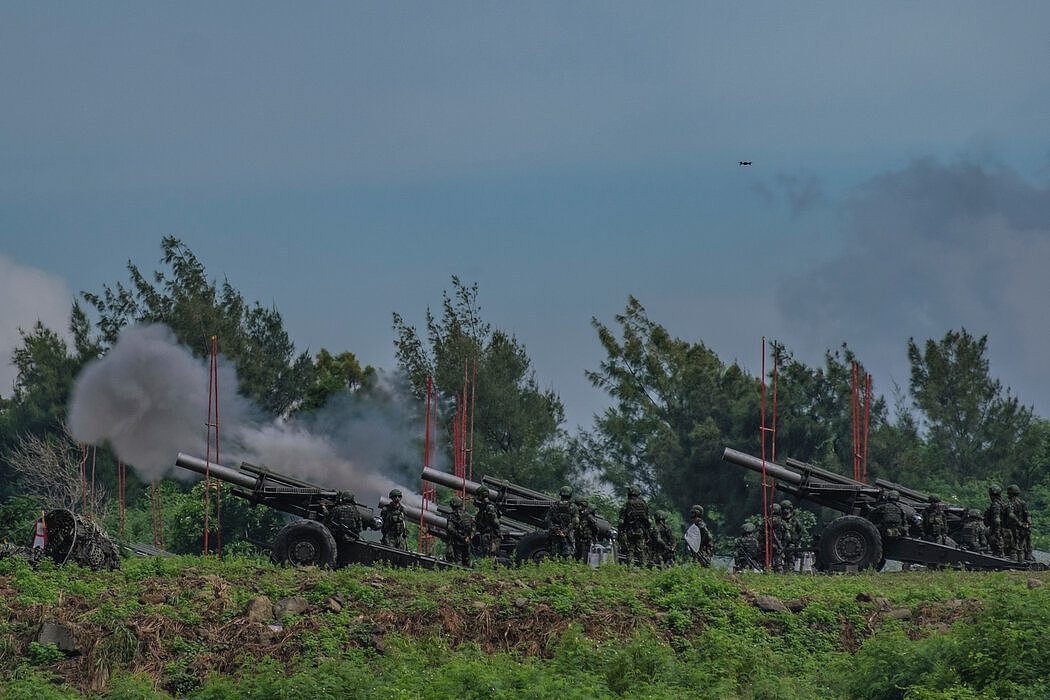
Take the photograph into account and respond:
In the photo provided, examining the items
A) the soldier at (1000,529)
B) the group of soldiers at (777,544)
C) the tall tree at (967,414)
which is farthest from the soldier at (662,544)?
the tall tree at (967,414)

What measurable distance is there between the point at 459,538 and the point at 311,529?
2.89 metres

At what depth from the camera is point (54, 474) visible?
2223 inches

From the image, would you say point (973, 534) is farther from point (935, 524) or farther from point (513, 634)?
point (513, 634)

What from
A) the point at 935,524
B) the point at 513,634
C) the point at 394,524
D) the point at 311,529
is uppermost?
the point at 935,524

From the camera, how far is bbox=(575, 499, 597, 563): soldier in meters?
31.7

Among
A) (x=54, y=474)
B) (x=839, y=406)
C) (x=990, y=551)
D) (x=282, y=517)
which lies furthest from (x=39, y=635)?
(x=839, y=406)

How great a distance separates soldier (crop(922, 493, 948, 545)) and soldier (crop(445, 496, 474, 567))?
29.9 ft

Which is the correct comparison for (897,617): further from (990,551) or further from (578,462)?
(578,462)

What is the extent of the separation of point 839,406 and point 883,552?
79.2 ft

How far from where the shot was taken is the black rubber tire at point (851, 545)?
108ft

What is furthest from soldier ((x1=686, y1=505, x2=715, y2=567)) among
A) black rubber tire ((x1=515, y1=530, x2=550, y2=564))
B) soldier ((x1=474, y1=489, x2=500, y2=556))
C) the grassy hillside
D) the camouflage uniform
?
soldier ((x1=474, y1=489, x2=500, y2=556))

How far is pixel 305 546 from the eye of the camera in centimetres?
3250

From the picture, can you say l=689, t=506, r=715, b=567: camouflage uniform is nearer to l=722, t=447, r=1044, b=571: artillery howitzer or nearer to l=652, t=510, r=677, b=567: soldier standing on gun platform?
l=652, t=510, r=677, b=567: soldier standing on gun platform

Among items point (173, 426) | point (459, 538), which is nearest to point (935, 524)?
point (459, 538)
